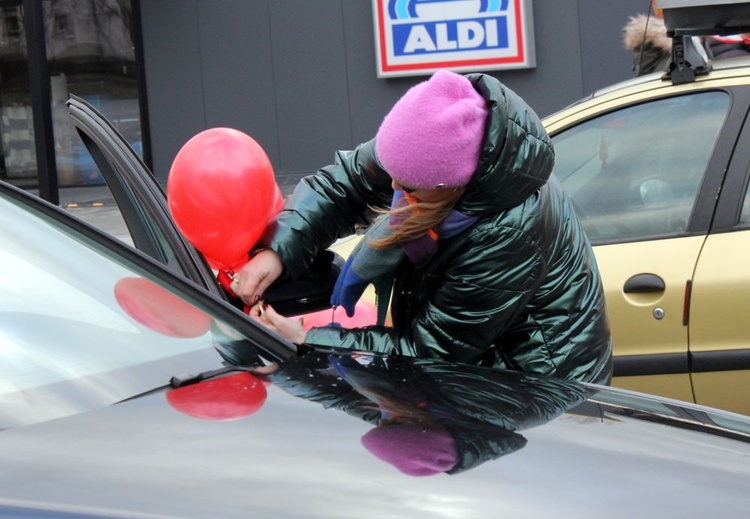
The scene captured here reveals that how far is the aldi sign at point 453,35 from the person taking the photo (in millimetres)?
11820

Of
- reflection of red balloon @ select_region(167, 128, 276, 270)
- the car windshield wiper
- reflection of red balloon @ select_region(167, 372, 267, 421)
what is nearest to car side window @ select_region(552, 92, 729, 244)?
reflection of red balloon @ select_region(167, 128, 276, 270)

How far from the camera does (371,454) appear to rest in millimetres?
1726

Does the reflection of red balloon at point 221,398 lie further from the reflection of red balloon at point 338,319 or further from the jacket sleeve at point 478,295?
the reflection of red balloon at point 338,319

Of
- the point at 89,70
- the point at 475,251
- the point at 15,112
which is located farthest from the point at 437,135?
the point at 15,112

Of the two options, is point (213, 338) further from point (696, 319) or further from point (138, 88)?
point (138, 88)

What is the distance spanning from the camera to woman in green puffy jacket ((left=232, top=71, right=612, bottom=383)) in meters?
2.28

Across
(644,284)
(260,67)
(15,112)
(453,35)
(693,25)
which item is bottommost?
(644,284)

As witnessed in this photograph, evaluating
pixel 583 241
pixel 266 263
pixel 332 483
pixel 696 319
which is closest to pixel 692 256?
pixel 696 319

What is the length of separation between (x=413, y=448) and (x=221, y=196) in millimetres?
1173

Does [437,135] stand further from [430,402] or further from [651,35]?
[651,35]

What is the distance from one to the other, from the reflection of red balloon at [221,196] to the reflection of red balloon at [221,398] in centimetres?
72

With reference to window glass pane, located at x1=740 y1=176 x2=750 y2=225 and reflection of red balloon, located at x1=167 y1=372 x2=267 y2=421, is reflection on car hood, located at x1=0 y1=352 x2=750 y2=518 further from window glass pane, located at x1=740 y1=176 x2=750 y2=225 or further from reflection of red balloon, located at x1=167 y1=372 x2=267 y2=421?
window glass pane, located at x1=740 y1=176 x2=750 y2=225

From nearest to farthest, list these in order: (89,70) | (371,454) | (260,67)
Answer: (371,454)
(260,67)
(89,70)

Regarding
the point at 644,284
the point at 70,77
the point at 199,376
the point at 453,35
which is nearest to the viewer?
the point at 199,376
